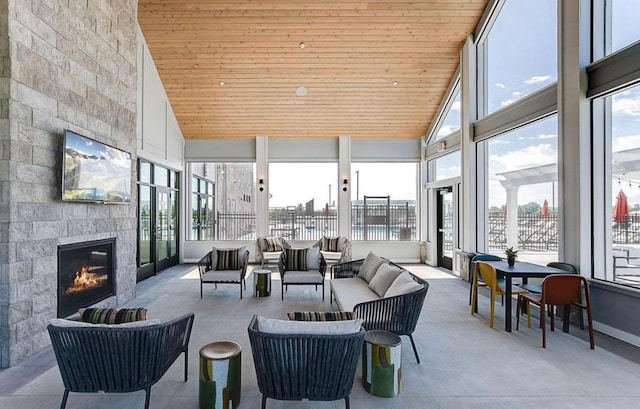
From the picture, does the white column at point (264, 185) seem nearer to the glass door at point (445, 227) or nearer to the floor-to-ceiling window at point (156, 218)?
the floor-to-ceiling window at point (156, 218)

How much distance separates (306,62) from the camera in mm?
6910

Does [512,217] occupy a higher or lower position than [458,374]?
higher

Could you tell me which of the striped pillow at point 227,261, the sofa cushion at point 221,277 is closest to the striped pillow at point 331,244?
the striped pillow at point 227,261

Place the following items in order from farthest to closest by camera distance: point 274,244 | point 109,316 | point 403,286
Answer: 1. point 274,244
2. point 403,286
3. point 109,316

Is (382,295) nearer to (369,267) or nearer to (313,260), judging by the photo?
(369,267)

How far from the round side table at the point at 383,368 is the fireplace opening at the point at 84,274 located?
3489 mm

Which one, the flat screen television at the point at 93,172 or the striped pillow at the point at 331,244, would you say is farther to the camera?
the striped pillow at the point at 331,244

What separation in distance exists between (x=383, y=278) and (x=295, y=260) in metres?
2.04

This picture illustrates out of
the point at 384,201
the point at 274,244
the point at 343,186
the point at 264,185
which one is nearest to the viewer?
the point at 274,244

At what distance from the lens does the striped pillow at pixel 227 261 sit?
5793 millimetres

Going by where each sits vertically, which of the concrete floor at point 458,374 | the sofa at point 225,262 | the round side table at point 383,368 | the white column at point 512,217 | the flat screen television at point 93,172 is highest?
the flat screen television at point 93,172

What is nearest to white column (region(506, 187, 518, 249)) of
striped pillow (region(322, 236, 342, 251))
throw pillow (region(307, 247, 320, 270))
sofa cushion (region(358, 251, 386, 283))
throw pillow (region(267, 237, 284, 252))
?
sofa cushion (region(358, 251, 386, 283))

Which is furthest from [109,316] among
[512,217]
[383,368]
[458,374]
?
[512,217]

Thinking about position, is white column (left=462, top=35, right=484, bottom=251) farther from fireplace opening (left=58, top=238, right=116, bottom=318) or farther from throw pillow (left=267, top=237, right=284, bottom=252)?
fireplace opening (left=58, top=238, right=116, bottom=318)
